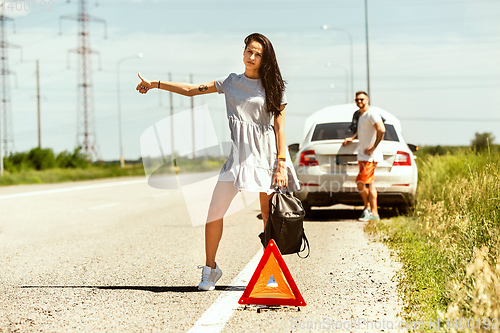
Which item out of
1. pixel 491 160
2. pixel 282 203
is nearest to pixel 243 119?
pixel 282 203

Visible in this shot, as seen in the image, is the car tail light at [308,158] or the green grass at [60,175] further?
the green grass at [60,175]

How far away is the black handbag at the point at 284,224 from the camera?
4.28 m

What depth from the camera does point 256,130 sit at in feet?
14.9

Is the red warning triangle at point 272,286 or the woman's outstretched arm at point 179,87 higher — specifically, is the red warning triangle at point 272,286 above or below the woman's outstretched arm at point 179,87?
below

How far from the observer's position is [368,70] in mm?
26359

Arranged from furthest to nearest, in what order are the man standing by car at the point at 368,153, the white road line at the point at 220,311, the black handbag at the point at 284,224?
→ the man standing by car at the point at 368,153 < the black handbag at the point at 284,224 < the white road line at the point at 220,311

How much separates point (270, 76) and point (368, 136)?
4891 mm

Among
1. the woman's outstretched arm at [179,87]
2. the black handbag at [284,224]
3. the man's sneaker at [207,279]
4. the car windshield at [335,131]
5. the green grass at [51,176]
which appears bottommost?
the green grass at [51,176]

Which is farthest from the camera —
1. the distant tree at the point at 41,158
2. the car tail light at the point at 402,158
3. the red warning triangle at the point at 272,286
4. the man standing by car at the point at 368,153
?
the distant tree at the point at 41,158

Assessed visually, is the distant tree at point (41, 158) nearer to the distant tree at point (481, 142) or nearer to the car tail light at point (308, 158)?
the car tail light at point (308, 158)

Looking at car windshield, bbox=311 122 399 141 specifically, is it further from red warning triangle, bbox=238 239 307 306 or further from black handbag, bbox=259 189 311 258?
red warning triangle, bbox=238 239 307 306

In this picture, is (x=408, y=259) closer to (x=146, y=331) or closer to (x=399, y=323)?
(x=399, y=323)

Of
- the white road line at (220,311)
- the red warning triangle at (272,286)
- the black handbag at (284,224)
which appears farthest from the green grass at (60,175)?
the red warning triangle at (272,286)

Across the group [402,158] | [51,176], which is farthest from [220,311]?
[51,176]
